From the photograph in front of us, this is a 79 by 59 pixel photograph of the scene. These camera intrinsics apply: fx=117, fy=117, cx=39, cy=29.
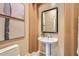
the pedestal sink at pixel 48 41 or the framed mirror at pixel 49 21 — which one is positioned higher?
the framed mirror at pixel 49 21

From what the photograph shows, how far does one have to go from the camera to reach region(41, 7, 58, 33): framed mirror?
1.15 m

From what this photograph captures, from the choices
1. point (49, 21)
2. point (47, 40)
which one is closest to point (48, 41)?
point (47, 40)

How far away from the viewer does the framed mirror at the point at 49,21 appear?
1154 millimetres

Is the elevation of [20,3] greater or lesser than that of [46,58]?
greater

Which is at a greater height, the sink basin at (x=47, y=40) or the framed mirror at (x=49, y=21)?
the framed mirror at (x=49, y=21)

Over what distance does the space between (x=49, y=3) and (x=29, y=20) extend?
10.3 inches

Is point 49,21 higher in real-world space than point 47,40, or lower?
higher

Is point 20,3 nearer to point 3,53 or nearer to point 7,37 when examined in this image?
point 7,37

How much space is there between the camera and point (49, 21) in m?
1.16

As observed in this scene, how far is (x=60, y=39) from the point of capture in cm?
115

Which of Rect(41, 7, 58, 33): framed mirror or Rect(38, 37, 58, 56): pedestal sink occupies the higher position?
Rect(41, 7, 58, 33): framed mirror

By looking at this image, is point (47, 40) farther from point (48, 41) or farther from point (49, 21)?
point (49, 21)

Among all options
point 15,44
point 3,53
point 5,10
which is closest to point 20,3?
point 5,10

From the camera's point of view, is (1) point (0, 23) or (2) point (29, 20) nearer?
(1) point (0, 23)
